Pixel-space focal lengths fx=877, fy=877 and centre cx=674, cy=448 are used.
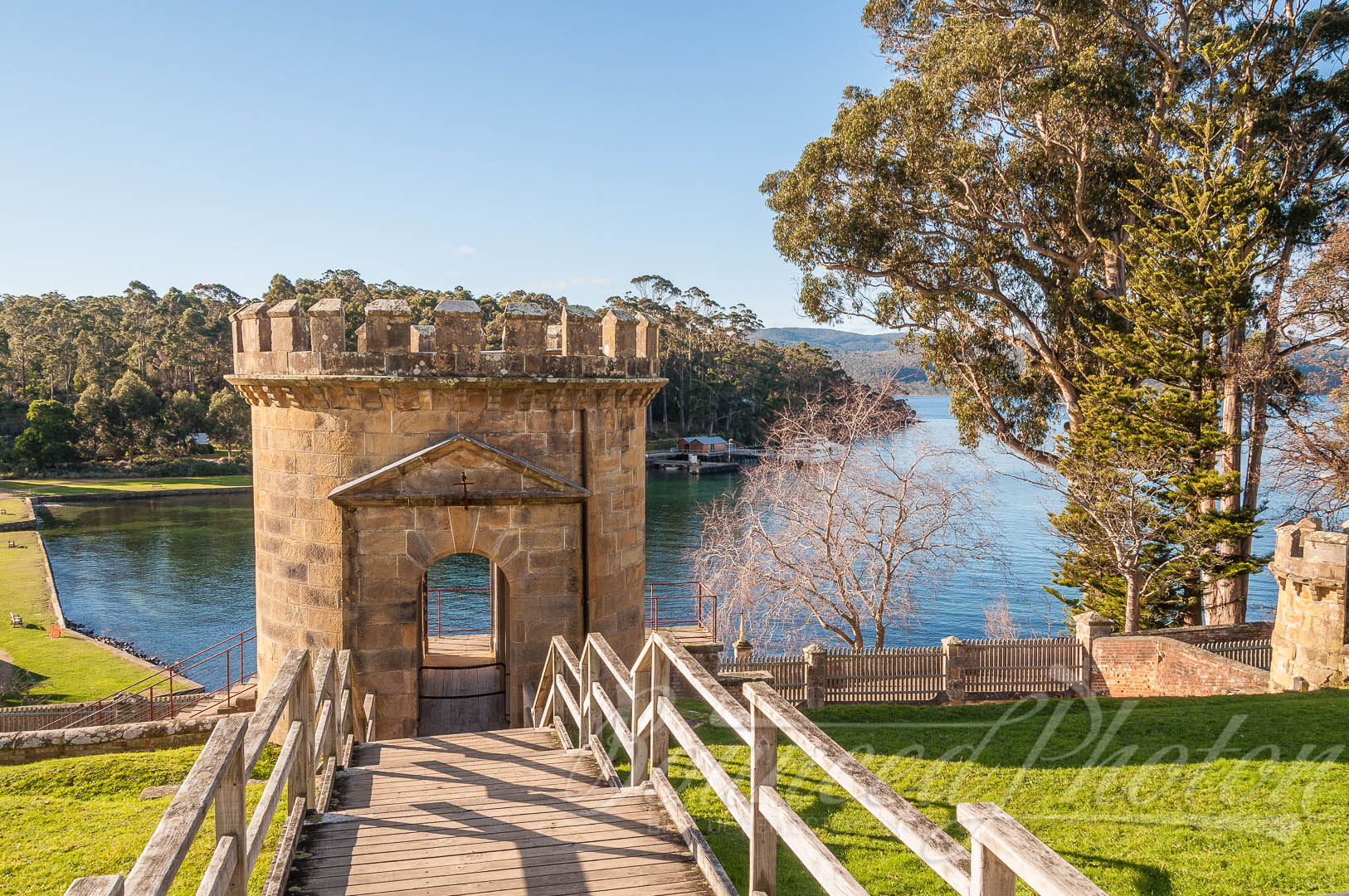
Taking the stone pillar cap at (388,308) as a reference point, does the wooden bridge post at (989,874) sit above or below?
below

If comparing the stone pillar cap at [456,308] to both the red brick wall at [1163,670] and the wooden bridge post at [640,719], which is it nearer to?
the wooden bridge post at [640,719]

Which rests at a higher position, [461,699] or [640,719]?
[640,719]

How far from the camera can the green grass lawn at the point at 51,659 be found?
868 inches

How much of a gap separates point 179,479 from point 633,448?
63742mm

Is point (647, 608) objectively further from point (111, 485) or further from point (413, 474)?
point (111, 485)

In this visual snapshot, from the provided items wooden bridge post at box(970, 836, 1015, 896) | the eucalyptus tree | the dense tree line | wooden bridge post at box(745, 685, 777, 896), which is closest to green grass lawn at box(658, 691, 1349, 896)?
wooden bridge post at box(745, 685, 777, 896)

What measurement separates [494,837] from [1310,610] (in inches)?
622

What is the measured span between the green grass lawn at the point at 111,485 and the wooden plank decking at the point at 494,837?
63876mm

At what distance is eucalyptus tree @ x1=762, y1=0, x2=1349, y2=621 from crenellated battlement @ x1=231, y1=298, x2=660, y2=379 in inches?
559

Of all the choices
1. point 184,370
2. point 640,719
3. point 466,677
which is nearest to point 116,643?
point 466,677

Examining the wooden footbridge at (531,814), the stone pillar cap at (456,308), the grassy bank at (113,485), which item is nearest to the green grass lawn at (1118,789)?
the wooden footbridge at (531,814)

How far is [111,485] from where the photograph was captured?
203 feet

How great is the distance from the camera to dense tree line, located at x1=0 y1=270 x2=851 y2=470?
65.6 m

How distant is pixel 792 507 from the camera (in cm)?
2127
